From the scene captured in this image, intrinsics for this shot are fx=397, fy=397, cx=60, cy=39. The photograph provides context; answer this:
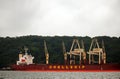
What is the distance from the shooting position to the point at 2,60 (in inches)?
7436

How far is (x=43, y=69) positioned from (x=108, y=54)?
2341 inches

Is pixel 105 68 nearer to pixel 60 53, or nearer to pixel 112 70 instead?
pixel 112 70

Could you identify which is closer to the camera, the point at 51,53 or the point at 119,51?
the point at 119,51

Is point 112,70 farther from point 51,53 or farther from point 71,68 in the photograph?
point 51,53

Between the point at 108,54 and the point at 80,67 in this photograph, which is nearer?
the point at 80,67

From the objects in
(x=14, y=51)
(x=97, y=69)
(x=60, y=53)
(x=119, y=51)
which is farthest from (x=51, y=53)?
(x=97, y=69)

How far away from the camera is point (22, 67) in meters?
144

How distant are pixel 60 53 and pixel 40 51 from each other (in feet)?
33.1

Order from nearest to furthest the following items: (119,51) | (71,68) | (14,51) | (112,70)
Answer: (112,70), (71,68), (119,51), (14,51)

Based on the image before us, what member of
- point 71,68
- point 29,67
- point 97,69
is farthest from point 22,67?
point 97,69

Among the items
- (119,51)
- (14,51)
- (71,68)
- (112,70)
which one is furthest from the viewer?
(14,51)

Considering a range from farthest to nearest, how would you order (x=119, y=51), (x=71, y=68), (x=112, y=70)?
(x=119, y=51) < (x=71, y=68) < (x=112, y=70)

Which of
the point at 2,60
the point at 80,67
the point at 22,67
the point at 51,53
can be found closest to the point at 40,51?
the point at 51,53

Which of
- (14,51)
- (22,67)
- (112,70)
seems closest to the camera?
(112,70)
